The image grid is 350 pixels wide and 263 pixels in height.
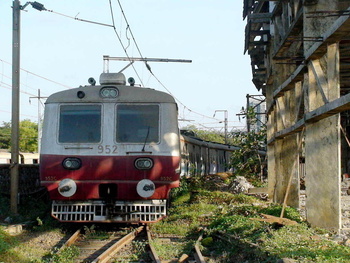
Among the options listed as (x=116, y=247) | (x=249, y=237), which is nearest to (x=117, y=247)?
(x=116, y=247)

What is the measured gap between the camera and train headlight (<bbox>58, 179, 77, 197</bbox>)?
9.34 meters

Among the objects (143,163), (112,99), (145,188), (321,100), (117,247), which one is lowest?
(117,247)

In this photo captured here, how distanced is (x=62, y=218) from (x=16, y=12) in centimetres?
535

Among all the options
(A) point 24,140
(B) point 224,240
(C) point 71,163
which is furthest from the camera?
(A) point 24,140

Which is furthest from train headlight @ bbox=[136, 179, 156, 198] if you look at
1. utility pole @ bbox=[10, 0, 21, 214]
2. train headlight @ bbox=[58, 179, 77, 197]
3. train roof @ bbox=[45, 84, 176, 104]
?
utility pole @ bbox=[10, 0, 21, 214]

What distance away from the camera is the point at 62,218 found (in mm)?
9781

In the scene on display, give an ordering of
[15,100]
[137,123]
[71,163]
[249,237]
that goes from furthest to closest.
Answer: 1. [15,100]
2. [137,123]
3. [71,163]
4. [249,237]

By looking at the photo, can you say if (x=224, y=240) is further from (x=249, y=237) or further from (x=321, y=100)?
(x=321, y=100)

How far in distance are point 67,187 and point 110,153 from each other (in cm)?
100

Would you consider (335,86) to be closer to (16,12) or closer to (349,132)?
(16,12)

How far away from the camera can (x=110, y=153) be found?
31.7 ft

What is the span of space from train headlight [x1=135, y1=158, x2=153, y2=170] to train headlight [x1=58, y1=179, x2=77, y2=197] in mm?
1192

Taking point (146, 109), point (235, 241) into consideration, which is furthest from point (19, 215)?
point (235, 241)

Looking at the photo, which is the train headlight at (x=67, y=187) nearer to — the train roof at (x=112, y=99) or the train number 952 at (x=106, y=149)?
the train number 952 at (x=106, y=149)
